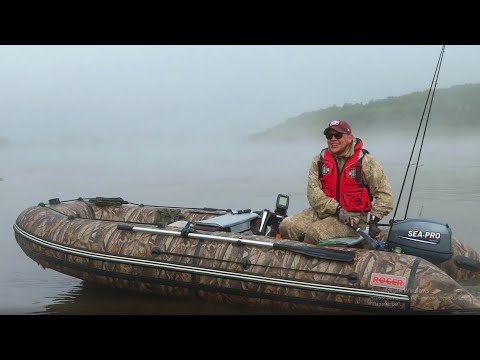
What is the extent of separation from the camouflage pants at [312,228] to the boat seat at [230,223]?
572mm

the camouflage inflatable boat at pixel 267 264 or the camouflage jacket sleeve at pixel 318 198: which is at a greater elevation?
the camouflage jacket sleeve at pixel 318 198

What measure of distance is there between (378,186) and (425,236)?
1.79 feet

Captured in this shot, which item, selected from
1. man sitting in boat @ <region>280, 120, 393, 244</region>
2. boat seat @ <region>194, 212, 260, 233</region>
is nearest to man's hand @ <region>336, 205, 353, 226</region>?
man sitting in boat @ <region>280, 120, 393, 244</region>

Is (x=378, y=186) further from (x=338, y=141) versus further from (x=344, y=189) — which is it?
(x=338, y=141)

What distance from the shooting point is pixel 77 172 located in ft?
68.5

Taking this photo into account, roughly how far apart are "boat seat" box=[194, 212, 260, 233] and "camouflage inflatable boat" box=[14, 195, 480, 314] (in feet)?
0.03

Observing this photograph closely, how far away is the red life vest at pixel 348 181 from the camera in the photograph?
4766 millimetres

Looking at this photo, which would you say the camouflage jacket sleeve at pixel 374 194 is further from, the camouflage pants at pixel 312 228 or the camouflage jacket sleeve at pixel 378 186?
the camouflage pants at pixel 312 228

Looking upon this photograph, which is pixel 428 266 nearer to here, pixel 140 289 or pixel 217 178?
pixel 140 289

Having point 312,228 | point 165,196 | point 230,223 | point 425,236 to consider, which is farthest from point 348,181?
point 165,196

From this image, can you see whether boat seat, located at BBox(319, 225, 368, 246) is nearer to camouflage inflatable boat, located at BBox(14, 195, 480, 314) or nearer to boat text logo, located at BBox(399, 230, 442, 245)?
camouflage inflatable boat, located at BBox(14, 195, 480, 314)

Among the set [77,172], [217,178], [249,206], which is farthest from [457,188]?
[77,172]

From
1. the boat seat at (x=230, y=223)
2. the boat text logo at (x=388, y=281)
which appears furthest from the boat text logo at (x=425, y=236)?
the boat seat at (x=230, y=223)

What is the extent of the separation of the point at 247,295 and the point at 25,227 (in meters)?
2.69
